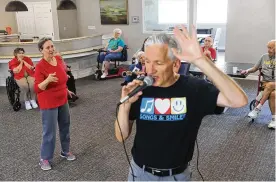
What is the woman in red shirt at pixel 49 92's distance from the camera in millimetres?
2832

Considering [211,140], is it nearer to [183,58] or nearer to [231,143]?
[231,143]

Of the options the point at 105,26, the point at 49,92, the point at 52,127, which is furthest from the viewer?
the point at 105,26

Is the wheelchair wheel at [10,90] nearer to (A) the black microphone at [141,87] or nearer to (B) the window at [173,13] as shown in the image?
(B) the window at [173,13]

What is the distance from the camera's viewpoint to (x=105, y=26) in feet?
28.9

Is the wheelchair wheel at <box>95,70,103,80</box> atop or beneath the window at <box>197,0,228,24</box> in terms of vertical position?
beneath

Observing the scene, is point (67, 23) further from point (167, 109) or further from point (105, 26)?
point (167, 109)

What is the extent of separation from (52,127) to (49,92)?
365 millimetres

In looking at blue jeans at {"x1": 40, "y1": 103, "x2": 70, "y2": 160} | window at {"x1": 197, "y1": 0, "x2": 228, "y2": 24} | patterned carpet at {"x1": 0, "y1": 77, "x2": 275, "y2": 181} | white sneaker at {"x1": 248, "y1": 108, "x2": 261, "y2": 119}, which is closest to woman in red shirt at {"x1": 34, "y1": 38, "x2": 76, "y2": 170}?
blue jeans at {"x1": 40, "y1": 103, "x2": 70, "y2": 160}

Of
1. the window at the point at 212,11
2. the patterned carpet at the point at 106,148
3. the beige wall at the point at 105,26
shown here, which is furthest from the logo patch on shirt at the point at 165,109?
the window at the point at 212,11

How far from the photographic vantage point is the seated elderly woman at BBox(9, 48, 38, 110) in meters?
5.11

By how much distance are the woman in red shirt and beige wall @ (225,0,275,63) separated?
15.7 ft

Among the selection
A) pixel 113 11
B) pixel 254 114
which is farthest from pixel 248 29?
pixel 113 11

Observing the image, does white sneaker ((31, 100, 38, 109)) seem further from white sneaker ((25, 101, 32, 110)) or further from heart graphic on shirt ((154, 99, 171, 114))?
heart graphic on shirt ((154, 99, 171, 114))

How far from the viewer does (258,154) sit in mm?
3369
